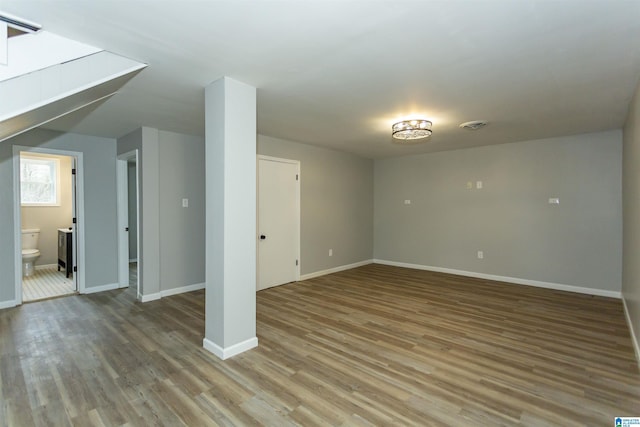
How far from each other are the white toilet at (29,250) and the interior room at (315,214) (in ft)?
0.16

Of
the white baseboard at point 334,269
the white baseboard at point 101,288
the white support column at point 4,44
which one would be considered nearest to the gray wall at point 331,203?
the white baseboard at point 334,269

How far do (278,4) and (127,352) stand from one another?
3.02 m

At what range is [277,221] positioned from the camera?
16.8 ft

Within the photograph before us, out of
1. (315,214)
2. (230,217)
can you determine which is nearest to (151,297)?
(230,217)

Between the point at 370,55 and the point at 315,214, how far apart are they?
3.75 metres

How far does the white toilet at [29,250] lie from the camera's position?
5.50 metres

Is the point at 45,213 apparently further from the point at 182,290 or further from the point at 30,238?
the point at 182,290

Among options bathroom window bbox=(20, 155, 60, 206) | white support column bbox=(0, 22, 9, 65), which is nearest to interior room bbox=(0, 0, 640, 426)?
white support column bbox=(0, 22, 9, 65)

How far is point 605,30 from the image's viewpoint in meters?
1.92

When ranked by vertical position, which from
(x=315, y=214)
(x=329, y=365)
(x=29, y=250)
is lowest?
(x=329, y=365)

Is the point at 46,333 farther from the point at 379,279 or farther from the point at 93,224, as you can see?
the point at 379,279

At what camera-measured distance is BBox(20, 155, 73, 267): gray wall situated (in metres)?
6.14

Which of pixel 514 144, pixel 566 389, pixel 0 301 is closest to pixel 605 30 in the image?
pixel 566 389

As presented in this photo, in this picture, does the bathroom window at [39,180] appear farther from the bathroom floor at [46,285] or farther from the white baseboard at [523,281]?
the white baseboard at [523,281]
